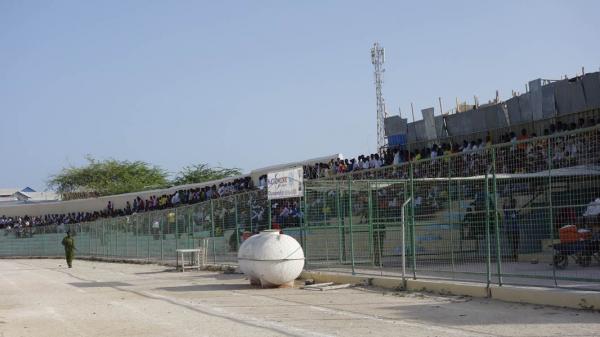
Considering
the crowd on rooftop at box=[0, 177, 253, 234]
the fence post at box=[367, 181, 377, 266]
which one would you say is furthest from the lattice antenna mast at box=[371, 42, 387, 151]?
the fence post at box=[367, 181, 377, 266]

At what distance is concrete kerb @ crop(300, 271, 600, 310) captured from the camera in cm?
1098

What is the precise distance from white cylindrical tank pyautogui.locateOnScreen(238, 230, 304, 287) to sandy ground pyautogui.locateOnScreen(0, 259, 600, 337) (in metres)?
0.41

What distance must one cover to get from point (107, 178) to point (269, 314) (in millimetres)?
67093

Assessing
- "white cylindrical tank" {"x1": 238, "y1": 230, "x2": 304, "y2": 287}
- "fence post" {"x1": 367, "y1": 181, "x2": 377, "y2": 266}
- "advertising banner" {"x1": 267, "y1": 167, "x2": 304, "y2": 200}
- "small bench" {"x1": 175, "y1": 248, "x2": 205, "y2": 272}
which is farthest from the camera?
"small bench" {"x1": 175, "y1": 248, "x2": 205, "y2": 272}

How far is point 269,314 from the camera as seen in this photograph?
11914 mm

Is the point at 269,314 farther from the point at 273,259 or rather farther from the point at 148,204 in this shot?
the point at 148,204

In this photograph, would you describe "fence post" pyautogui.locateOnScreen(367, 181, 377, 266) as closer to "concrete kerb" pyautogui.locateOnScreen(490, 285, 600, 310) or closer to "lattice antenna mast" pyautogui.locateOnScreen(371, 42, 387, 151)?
"concrete kerb" pyautogui.locateOnScreen(490, 285, 600, 310)

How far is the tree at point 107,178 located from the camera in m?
75.1

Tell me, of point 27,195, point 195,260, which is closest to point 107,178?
point 27,195

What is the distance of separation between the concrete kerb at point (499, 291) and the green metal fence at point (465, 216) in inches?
12.8

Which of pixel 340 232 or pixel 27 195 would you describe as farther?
pixel 27 195

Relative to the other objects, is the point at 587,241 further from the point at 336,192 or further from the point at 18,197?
the point at 18,197

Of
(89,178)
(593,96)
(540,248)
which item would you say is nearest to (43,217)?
(89,178)

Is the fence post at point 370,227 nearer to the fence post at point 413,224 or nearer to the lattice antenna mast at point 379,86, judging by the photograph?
the fence post at point 413,224
